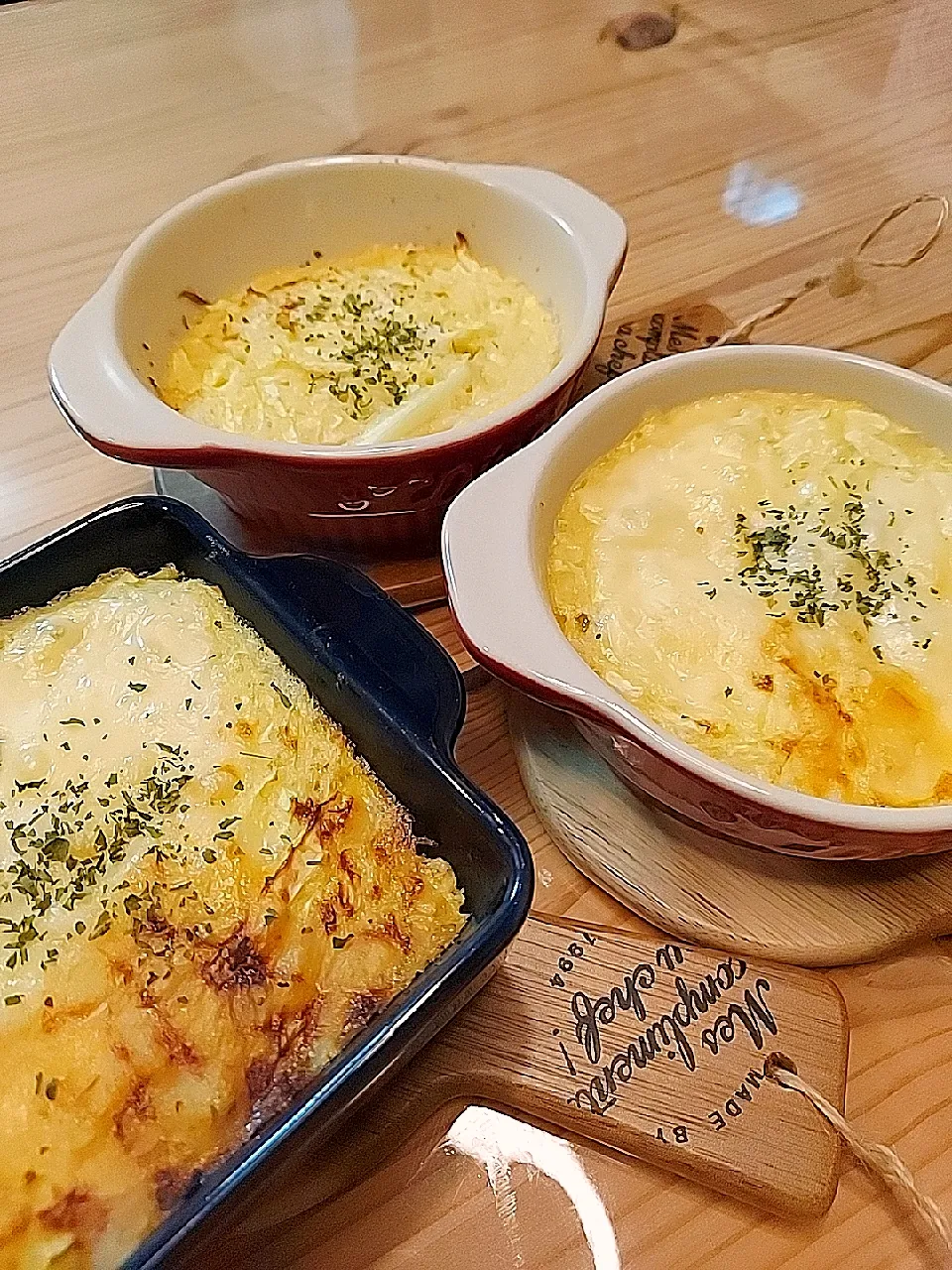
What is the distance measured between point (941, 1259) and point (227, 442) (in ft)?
2.89

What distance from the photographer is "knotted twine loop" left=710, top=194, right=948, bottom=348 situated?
1445mm

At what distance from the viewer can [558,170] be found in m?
1.80

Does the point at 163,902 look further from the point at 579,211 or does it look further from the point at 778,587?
the point at 579,211

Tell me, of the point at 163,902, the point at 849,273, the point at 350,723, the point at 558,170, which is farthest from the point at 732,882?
the point at 558,170

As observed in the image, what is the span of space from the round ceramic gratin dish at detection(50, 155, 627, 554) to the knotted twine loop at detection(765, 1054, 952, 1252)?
616 mm

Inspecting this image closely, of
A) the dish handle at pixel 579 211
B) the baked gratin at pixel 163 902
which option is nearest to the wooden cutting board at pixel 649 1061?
the baked gratin at pixel 163 902

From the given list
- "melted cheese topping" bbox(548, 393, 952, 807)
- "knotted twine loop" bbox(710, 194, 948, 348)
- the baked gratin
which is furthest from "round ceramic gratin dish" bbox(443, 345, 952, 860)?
"knotted twine loop" bbox(710, 194, 948, 348)

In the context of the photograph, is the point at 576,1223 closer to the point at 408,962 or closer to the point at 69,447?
the point at 408,962

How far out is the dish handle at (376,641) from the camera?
3.09ft

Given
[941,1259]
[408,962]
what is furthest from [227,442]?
[941,1259]

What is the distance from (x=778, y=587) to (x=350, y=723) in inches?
16.0

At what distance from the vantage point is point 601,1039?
90 centimetres

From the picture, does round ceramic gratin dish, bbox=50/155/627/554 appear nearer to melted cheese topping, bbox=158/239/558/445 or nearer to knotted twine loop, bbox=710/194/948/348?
melted cheese topping, bbox=158/239/558/445

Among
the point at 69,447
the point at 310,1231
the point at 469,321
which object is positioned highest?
the point at 469,321
